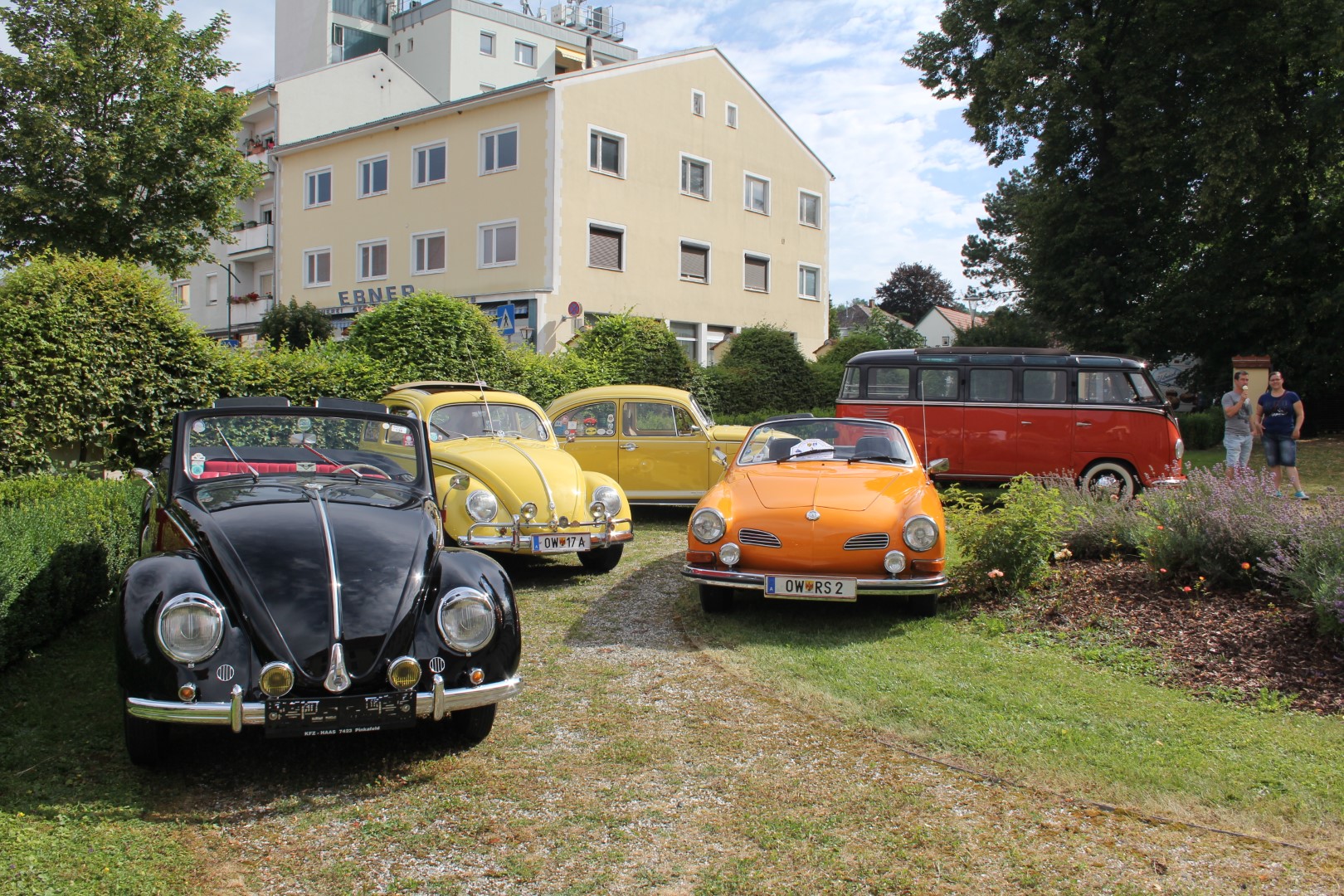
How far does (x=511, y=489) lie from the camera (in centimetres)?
845

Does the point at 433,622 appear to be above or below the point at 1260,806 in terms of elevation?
above

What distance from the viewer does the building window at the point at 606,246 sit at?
28.4 m

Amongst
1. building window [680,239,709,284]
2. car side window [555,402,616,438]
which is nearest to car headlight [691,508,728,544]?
car side window [555,402,616,438]

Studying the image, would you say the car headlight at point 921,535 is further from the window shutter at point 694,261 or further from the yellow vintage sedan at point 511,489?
the window shutter at point 694,261

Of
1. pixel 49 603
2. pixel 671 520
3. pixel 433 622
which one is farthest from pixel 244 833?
pixel 671 520

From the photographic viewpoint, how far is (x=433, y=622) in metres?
4.34

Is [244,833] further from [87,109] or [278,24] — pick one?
[278,24]

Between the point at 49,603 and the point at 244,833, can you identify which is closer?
the point at 244,833

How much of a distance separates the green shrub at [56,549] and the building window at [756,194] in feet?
91.8

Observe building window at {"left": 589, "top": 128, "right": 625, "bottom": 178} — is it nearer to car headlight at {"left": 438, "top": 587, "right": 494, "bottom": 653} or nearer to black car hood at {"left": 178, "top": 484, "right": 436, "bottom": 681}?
black car hood at {"left": 178, "top": 484, "right": 436, "bottom": 681}

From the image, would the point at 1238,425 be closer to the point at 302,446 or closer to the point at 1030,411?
the point at 1030,411

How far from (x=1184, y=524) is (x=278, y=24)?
5517cm

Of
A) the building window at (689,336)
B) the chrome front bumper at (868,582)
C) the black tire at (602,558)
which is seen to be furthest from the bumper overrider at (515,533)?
the building window at (689,336)

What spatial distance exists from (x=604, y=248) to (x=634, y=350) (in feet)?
26.2
